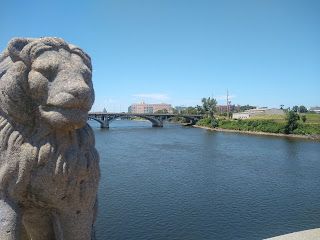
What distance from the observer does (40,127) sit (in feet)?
7.93

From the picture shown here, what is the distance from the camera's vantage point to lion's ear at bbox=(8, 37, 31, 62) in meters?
2.35

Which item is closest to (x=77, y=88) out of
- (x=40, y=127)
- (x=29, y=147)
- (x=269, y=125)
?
(x=40, y=127)

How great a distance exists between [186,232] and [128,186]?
3866mm

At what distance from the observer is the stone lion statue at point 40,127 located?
7.68 feet

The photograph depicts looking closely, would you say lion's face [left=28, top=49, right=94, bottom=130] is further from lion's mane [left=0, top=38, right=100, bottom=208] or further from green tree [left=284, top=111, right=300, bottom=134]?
green tree [left=284, top=111, right=300, bottom=134]

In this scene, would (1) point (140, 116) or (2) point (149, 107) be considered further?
(2) point (149, 107)

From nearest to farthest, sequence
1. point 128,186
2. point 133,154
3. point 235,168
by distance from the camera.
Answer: point 128,186, point 235,168, point 133,154

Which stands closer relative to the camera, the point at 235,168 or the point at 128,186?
the point at 128,186

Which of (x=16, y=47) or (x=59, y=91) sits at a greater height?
(x=16, y=47)

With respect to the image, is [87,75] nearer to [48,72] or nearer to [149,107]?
[48,72]

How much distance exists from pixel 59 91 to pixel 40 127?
15.5 inches

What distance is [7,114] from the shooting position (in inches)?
94.1

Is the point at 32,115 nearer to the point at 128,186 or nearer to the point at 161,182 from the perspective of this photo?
the point at 128,186

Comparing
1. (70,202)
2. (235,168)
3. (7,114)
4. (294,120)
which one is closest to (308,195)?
(235,168)
